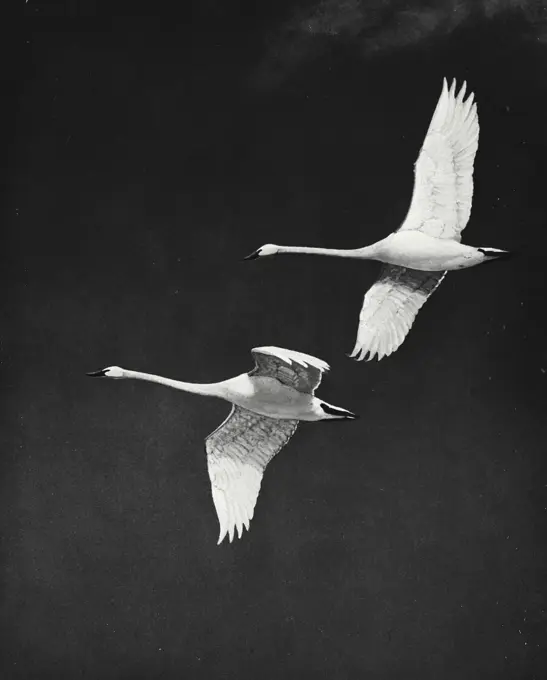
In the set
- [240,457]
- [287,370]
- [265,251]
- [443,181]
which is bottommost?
[240,457]

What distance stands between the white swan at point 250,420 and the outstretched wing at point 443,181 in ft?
1.60

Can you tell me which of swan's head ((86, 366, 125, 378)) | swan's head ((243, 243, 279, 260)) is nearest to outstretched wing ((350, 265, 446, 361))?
swan's head ((243, 243, 279, 260))

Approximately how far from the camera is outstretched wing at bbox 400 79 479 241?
2990 mm

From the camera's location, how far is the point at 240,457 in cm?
308

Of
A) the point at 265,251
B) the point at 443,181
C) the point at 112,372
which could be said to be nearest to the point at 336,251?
the point at 265,251

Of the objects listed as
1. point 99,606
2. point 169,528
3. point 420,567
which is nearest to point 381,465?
point 420,567

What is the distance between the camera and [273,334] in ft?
10.8

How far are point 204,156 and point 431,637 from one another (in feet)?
4.69

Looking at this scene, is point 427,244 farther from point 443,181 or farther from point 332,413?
point 332,413

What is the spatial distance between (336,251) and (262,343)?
1.15 feet

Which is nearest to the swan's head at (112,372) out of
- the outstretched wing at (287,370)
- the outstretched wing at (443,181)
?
the outstretched wing at (287,370)

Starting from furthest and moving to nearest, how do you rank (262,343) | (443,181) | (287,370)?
(262,343)
(443,181)
(287,370)

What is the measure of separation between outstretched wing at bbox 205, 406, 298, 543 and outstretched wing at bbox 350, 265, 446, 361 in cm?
29

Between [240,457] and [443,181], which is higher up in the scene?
[443,181]
